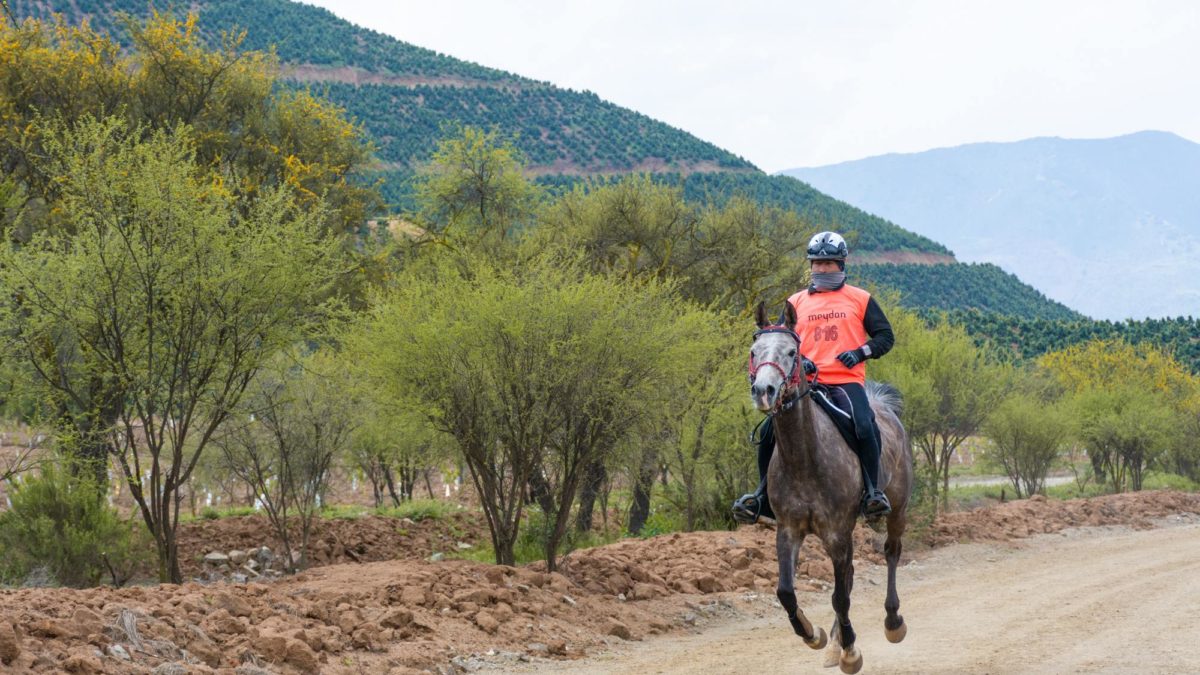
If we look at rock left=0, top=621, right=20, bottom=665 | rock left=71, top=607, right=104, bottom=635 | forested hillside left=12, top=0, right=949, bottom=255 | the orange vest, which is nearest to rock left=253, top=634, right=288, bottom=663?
rock left=71, top=607, right=104, bottom=635

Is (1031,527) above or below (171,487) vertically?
below

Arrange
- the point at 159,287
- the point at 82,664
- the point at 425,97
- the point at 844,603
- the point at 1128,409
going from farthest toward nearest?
the point at 425,97
the point at 1128,409
the point at 159,287
the point at 844,603
the point at 82,664

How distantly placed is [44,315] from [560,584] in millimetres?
7843

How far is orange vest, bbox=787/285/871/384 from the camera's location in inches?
401

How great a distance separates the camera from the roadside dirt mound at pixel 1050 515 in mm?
24656

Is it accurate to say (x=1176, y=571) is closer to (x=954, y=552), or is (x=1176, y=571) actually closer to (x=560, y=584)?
(x=954, y=552)

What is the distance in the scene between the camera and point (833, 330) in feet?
33.4

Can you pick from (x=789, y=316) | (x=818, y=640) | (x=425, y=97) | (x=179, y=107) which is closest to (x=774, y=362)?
(x=789, y=316)

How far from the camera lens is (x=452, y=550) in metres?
25.8

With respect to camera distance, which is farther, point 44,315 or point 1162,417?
point 1162,417

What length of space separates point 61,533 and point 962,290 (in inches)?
4051

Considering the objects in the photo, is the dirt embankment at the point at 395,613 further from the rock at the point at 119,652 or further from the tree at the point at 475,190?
the tree at the point at 475,190

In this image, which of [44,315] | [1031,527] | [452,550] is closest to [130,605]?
→ [44,315]

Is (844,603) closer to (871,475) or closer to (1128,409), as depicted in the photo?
(871,475)
